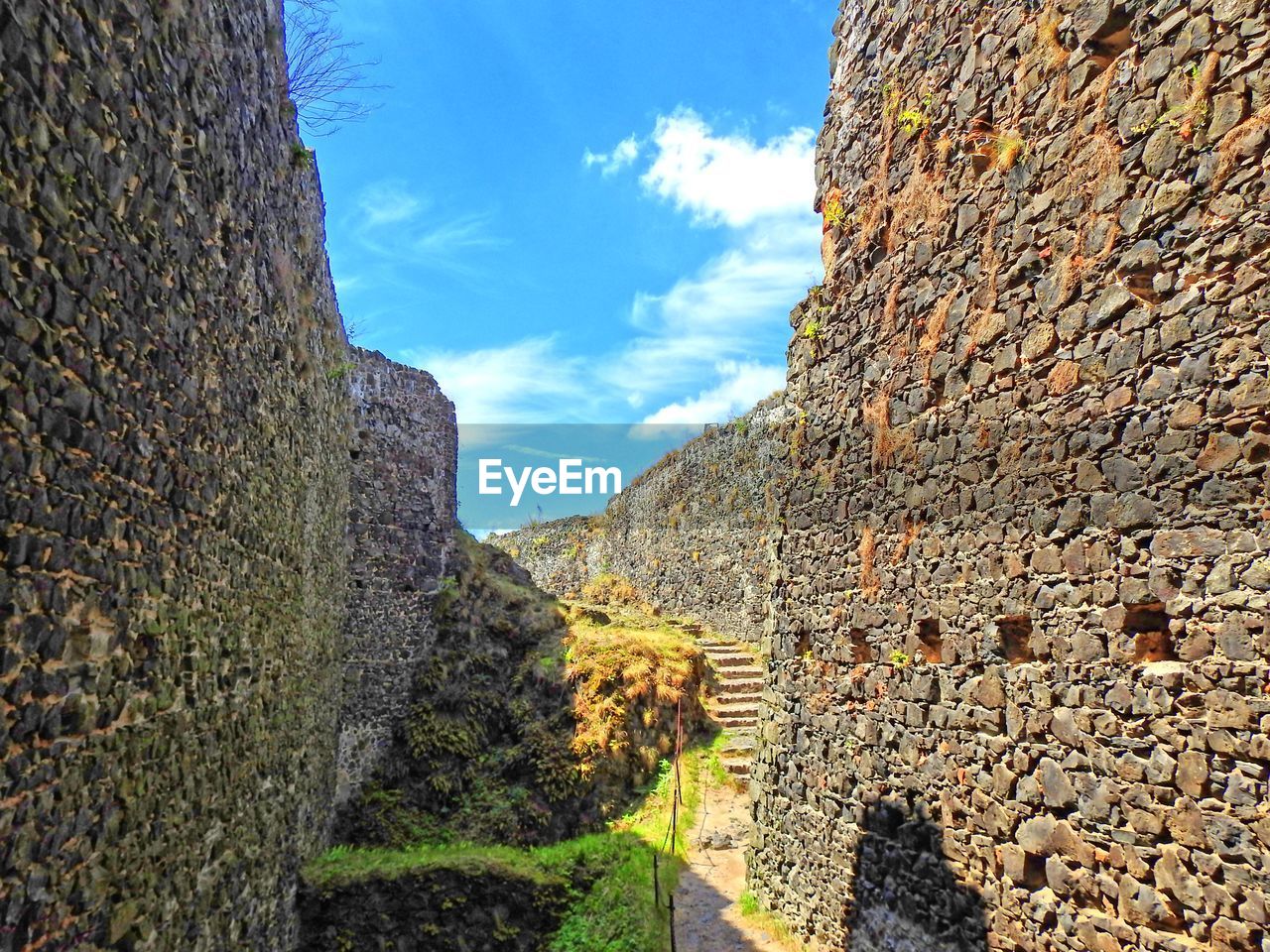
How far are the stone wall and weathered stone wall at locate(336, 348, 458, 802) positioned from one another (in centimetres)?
715

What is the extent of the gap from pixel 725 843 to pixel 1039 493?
7.99 metres

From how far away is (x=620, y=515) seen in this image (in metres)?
29.2

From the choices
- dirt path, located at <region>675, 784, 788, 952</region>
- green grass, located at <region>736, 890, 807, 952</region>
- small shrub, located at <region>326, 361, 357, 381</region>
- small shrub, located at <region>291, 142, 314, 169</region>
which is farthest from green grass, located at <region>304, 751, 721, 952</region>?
small shrub, located at <region>291, 142, 314, 169</region>

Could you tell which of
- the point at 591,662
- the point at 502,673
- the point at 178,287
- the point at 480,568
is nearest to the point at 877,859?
the point at 178,287

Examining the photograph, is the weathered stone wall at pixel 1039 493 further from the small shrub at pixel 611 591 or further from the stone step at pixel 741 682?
the small shrub at pixel 611 591

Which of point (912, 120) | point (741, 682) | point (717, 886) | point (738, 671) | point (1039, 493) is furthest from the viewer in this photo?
point (738, 671)

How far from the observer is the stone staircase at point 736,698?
43.9 feet

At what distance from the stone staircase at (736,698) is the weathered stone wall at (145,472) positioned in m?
7.81

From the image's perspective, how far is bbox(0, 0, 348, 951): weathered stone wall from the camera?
309cm

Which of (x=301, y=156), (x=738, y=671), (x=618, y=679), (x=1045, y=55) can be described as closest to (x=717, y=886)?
(x=618, y=679)

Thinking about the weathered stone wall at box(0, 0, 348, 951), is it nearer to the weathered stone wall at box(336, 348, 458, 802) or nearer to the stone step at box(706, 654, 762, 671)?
the weathered stone wall at box(336, 348, 458, 802)

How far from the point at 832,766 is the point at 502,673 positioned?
9.08 m

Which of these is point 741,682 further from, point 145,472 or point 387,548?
point 145,472

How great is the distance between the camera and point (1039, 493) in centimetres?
469
